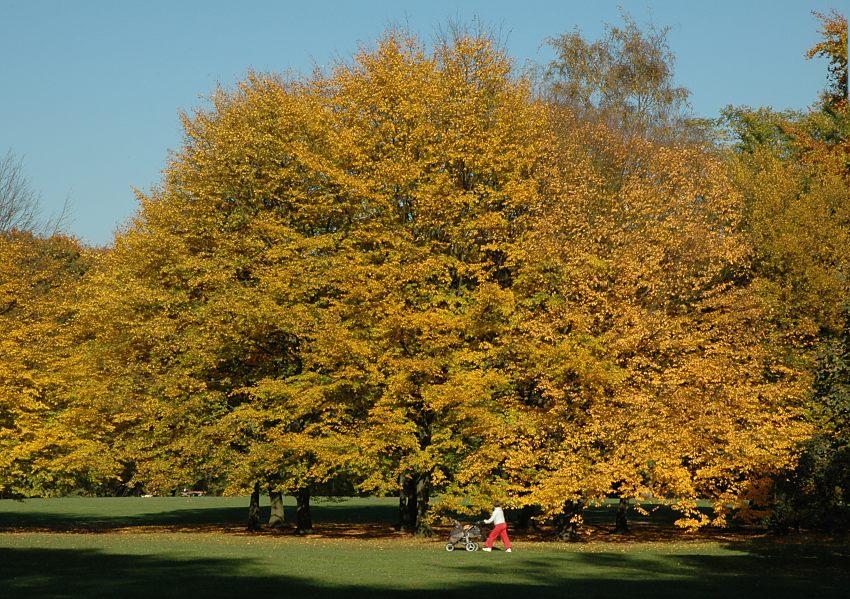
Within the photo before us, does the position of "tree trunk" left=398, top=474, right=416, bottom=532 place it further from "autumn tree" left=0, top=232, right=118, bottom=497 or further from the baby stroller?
"autumn tree" left=0, top=232, right=118, bottom=497

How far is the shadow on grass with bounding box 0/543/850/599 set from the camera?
2025 cm

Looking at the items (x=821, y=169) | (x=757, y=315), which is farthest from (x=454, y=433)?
(x=821, y=169)

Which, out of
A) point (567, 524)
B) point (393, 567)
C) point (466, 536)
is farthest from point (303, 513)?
point (393, 567)

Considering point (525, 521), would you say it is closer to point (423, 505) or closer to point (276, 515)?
point (423, 505)

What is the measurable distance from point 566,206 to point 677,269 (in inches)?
198

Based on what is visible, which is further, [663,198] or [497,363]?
[663,198]

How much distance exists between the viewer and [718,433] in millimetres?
34750

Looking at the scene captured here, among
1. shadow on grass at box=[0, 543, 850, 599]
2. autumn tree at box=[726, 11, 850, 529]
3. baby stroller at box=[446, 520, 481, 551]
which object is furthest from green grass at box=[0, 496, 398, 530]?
autumn tree at box=[726, 11, 850, 529]

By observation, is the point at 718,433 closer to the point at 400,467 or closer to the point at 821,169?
the point at 400,467

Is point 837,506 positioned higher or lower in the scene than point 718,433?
lower

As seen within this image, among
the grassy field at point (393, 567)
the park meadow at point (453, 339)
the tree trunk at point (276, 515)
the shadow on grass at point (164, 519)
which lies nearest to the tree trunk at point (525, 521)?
the park meadow at point (453, 339)

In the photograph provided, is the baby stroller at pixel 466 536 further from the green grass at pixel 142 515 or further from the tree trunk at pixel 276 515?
A: the tree trunk at pixel 276 515

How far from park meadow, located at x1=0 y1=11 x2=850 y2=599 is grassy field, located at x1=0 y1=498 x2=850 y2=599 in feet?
1.46

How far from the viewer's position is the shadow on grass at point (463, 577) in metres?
20.2
